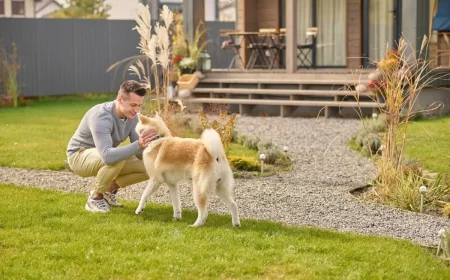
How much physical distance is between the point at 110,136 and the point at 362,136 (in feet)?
20.4

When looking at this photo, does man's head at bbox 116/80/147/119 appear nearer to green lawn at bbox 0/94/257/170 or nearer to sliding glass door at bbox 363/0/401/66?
green lawn at bbox 0/94/257/170

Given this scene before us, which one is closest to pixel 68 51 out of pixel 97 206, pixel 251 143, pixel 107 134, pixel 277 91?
pixel 277 91

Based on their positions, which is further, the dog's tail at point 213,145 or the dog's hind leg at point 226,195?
the dog's hind leg at point 226,195

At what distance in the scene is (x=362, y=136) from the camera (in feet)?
43.3

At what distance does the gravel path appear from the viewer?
771cm

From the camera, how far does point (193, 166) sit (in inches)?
282

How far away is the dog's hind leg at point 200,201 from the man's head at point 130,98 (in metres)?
1.02

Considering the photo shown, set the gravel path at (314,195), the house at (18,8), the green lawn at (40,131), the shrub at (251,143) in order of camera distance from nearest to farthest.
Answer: the gravel path at (314,195), the green lawn at (40,131), the shrub at (251,143), the house at (18,8)

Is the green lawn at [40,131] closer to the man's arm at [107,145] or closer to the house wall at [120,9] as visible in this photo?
the man's arm at [107,145]

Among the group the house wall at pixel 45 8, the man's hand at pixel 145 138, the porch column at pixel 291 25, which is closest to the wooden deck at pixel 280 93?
the porch column at pixel 291 25

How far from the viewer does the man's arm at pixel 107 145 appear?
7.54 m

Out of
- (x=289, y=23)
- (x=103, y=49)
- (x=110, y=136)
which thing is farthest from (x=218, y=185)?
(x=103, y=49)

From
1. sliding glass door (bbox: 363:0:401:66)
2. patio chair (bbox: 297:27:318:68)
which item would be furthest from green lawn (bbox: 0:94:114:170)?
sliding glass door (bbox: 363:0:401:66)

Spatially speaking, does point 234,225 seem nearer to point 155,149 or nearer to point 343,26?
point 155,149
